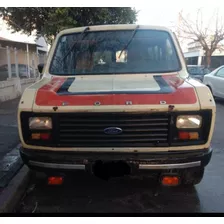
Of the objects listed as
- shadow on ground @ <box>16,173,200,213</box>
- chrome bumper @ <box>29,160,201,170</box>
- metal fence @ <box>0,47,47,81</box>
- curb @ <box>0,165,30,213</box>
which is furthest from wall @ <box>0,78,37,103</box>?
chrome bumper @ <box>29,160,201,170</box>

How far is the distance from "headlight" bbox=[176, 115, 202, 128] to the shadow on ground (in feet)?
3.35

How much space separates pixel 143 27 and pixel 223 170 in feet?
7.87

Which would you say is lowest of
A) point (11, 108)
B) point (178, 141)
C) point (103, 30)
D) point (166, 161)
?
point (11, 108)

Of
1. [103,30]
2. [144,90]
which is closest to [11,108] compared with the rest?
[103,30]

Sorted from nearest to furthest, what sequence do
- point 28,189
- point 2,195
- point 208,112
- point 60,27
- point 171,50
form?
point 208,112 → point 2,195 → point 28,189 → point 171,50 → point 60,27

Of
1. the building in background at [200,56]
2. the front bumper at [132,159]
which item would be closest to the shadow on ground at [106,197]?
the front bumper at [132,159]

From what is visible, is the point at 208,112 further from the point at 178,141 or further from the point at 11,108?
the point at 11,108

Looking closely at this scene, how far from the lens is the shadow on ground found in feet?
10.5

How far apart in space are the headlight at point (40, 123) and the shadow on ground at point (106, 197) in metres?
0.65

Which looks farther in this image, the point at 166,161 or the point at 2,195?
the point at 2,195

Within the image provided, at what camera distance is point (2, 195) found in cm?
330

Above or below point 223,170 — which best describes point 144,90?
above

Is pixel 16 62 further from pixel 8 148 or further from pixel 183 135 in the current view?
pixel 183 135

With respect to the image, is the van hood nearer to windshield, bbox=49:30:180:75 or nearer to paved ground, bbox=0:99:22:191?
windshield, bbox=49:30:180:75
